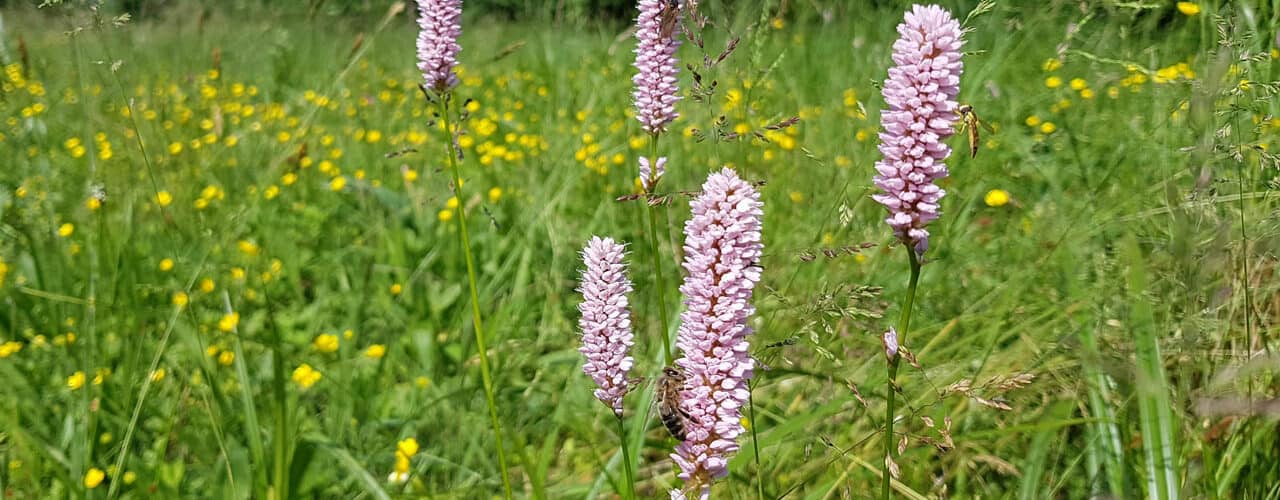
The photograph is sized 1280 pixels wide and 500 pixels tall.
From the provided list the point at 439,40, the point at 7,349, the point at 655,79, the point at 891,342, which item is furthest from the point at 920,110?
the point at 7,349

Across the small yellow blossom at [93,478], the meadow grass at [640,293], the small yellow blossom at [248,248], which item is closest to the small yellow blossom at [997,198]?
the meadow grass at [640,293]

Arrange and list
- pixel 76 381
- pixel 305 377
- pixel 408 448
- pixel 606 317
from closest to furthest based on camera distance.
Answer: pixel 606 317
pixel 408 448
pixel 76 381
pixel 305 377

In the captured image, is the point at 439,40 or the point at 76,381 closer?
the point at 439,40

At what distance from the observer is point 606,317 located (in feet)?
3.45

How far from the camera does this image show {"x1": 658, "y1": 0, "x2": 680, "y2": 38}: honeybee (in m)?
1.32

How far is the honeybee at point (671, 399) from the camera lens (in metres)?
0.94

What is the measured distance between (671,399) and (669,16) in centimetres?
66

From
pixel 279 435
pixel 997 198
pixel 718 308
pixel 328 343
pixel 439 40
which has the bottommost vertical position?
pixel 328 343

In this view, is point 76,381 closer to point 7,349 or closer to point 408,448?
point 7,349

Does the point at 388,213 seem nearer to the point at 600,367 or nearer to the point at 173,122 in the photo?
the point at 173,122

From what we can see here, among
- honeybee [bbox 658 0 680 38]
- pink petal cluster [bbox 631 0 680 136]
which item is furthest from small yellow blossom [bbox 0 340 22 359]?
honeybee [bbox 658 0 680 38]

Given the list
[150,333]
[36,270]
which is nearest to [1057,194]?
[150,333]

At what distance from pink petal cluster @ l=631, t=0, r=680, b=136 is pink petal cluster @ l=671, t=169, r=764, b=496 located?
1.87ft

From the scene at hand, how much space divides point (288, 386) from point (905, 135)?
191 cm
